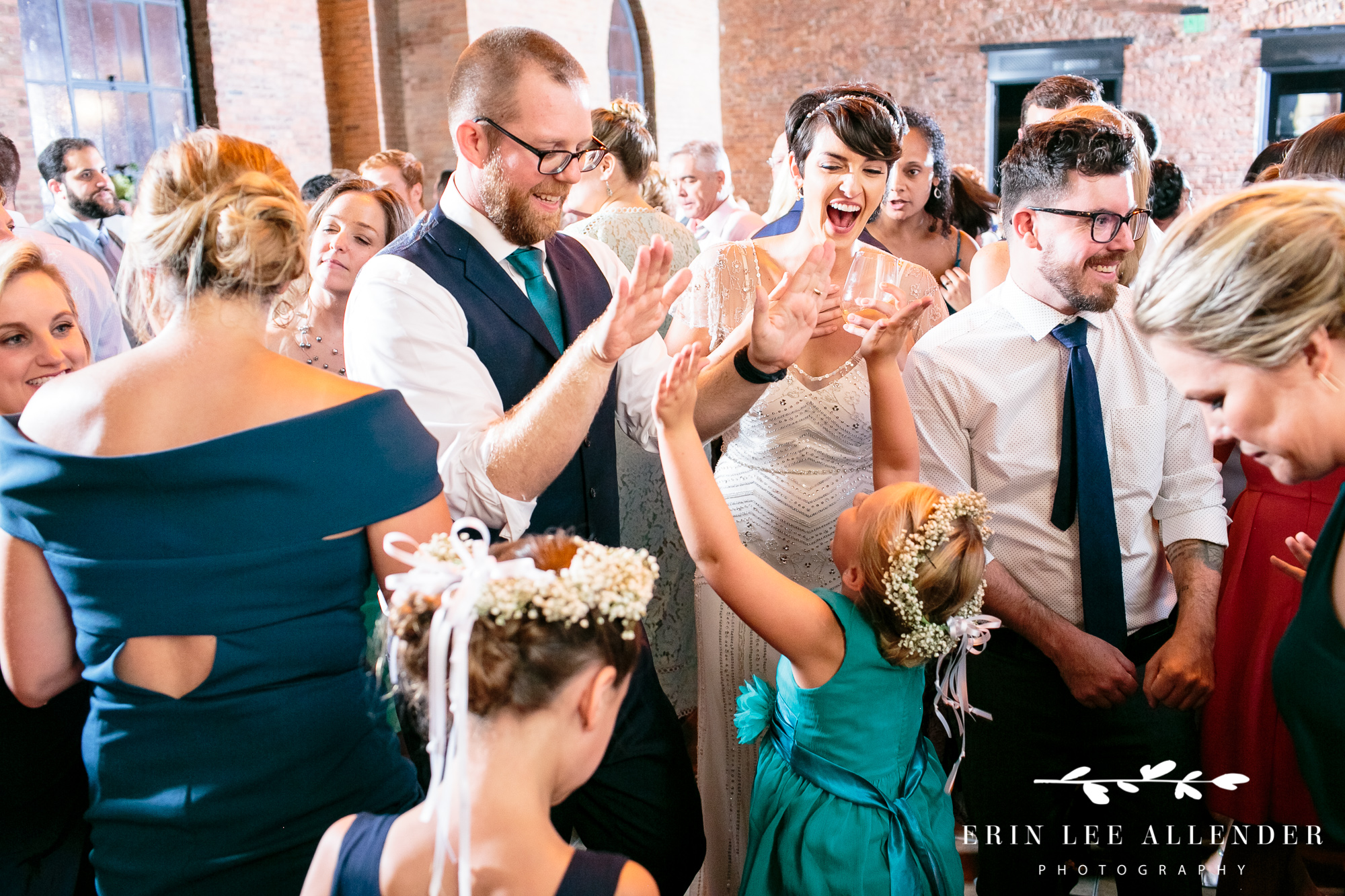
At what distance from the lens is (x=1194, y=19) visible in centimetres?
1192

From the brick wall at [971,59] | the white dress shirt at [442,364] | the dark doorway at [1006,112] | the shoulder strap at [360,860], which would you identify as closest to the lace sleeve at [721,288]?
the white dress shirt at [442,364]

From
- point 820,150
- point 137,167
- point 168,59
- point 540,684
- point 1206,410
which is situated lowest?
point 540,684

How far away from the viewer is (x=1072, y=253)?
218cm

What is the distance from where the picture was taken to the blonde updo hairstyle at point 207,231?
1360 mm

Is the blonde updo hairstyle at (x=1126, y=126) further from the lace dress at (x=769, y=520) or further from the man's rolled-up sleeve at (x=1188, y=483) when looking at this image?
the lace dress at (x=769, y=520)

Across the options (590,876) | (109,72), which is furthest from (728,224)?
(109,72)

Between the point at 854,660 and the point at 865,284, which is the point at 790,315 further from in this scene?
the point at 854,660

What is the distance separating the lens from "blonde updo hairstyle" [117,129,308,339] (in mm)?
1360

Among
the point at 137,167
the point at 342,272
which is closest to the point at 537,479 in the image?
the point at 342,272

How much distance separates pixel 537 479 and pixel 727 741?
0.91 meters

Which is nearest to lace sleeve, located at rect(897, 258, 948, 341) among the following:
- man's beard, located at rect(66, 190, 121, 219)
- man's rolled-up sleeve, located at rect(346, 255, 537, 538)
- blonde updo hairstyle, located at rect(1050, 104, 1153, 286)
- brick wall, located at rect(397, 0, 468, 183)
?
blonde updo hairstyle, located at rect(1050, 104, 1153, 286)

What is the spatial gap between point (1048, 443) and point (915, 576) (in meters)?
0.69

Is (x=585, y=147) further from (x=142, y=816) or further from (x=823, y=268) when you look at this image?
(x=142, y=816)

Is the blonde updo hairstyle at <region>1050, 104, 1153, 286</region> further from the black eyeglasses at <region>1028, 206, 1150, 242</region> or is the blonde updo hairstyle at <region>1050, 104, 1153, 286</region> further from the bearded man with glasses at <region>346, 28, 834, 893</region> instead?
the bearded man with glasses at <region>346, 28, 834, 893</region>
